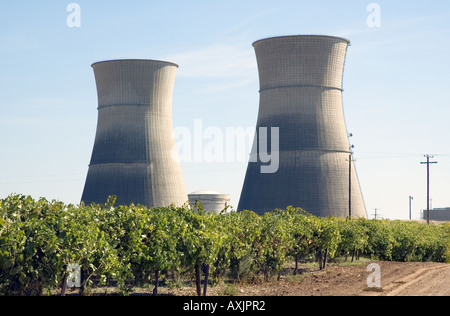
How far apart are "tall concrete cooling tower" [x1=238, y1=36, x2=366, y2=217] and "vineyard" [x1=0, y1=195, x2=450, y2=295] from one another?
879 inches

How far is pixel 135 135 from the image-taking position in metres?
40.5

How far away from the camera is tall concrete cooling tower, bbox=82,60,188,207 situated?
40.1m

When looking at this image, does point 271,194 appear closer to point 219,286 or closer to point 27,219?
point 219,286

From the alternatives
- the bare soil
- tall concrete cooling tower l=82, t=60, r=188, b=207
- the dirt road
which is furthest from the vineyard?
tall concrete cooling tower l=82, t=60, r=188, b=207

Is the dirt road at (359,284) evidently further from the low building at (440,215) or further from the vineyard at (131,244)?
the low building at (440,215)

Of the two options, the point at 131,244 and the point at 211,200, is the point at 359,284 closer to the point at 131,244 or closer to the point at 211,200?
the point at 131,244

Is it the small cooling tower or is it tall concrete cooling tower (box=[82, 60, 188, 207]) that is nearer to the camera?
tall concrete cooling tower (box=[82, 60, 188, 207])

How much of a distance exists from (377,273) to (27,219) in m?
9.64

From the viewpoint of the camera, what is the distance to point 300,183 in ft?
125

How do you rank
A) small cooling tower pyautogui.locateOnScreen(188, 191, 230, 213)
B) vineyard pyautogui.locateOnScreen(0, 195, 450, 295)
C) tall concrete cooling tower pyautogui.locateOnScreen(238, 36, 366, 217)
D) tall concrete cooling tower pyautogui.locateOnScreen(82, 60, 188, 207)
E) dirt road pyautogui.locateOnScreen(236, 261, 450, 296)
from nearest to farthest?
vineyard pyautogui.locateOnScreen(0, 195, 450, 295), dirt road pyautogui.locateOnScreen(236, 261, 450, 296), tall concrete cooling tower pyautogui.locateOnScreen(238, 36, 366, 217), tall concrete cooling tower pyautogui.locateOnScreen(82, 60, 188, 207), small cooling tower pyautogui.locateOnScreen(188, 191, 230, 213)

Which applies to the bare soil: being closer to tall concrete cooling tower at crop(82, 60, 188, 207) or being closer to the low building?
tall concrete cooling tower at crop(82, 60, 188, 207)

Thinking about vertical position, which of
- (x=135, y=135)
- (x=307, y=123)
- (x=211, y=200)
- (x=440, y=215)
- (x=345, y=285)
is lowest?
(x=440, y=215)

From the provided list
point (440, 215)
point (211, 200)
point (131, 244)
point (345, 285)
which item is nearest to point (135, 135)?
point (211, 200)

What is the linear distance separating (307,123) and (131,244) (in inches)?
1131
